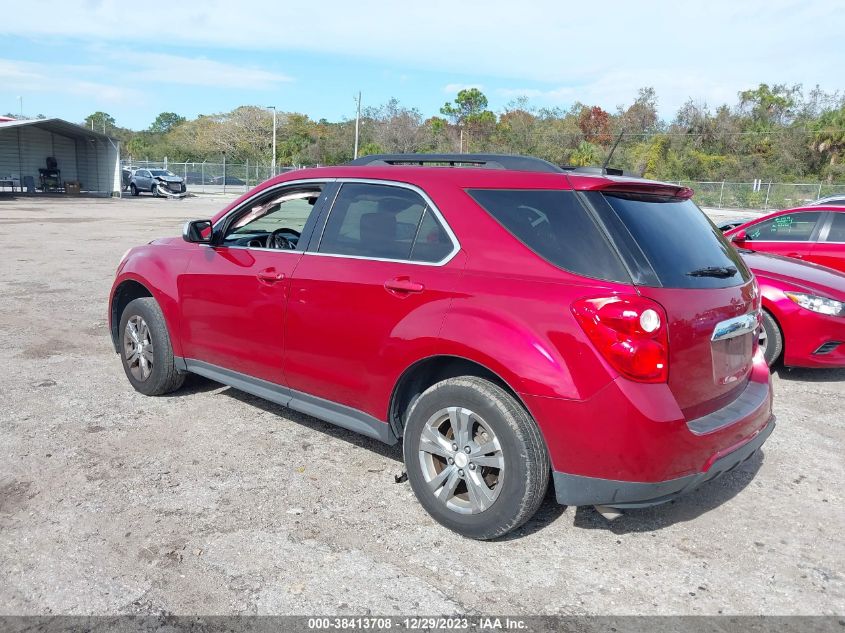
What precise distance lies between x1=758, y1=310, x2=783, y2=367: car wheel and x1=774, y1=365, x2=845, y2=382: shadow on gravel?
419 mm

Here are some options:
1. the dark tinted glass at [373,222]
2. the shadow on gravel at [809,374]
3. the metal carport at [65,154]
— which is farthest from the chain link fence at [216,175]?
the dark tinted glass at [373,222]

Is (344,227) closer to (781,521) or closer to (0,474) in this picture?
(0,474)

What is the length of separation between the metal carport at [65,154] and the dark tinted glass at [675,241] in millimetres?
35214

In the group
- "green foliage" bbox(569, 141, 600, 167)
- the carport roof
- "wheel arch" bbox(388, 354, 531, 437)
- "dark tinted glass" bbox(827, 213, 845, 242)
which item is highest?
"green foliage" bbox(569, 141, 600, 167)

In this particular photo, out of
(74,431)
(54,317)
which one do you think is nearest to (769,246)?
(74,431)

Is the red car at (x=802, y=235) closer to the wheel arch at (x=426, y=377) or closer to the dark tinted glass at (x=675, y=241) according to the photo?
the dark tinted glass at (x=675, y=241)

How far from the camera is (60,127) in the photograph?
3369 centimetres

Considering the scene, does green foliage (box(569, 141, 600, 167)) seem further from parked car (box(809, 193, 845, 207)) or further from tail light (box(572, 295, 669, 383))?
tail light (box(572, 295, 669, 383))

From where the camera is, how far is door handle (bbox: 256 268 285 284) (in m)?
4.13

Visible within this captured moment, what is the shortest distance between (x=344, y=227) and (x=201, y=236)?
135 cm

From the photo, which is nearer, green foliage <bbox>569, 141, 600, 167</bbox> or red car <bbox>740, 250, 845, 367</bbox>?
red car <bbox>740, 250, 845, 367</bbox>

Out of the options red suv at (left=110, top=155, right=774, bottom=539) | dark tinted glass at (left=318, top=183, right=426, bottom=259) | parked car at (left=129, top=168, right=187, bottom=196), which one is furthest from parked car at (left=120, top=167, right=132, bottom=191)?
red suv at (left=110, top=155, right=774, bottom=539)

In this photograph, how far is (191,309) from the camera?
4773mm

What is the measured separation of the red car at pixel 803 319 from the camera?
5.88 metres
